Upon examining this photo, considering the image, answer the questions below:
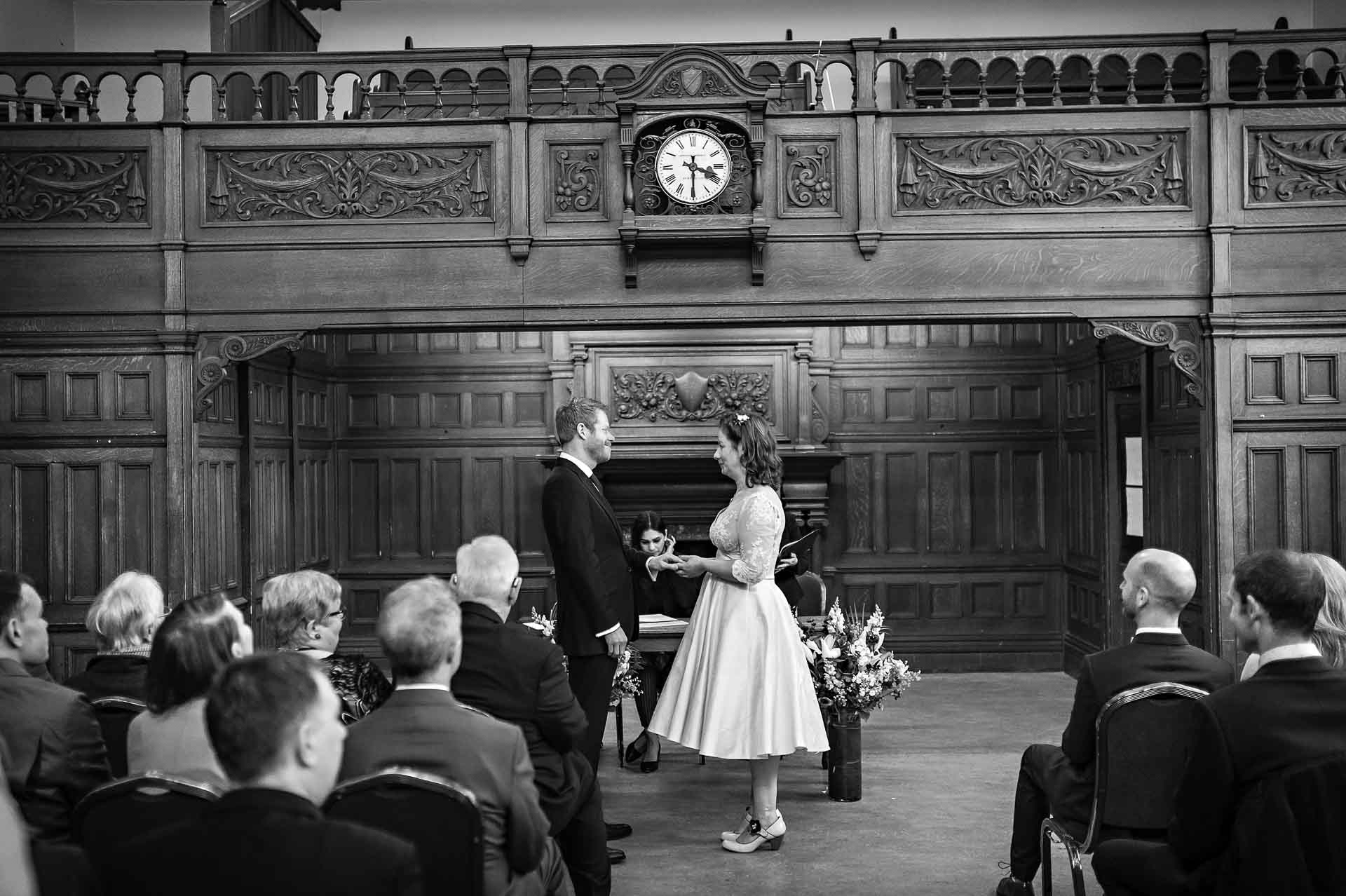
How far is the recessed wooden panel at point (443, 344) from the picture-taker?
32.9 feet

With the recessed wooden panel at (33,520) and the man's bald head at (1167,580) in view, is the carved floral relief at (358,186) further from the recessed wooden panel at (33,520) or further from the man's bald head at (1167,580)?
the man's bald head at (1167,580)

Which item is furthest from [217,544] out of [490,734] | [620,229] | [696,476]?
[490,734]

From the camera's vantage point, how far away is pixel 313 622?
141 inches

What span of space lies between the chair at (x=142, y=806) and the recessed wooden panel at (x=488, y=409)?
7530 mm

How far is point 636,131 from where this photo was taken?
20.9ft

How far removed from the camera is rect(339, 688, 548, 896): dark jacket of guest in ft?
8.98

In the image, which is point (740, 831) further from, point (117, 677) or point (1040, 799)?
point (117, 677)

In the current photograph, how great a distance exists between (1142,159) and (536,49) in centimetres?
321

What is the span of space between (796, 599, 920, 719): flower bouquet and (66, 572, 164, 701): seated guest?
3.15 m

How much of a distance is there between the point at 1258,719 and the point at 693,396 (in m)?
7.21

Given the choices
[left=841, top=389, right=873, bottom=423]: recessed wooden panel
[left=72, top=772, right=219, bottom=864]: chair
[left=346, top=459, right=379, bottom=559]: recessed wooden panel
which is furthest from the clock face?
[left=346, top=459, right=379, bottom=559]: recessed wooden panel

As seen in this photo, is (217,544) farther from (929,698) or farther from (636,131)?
(929,698)

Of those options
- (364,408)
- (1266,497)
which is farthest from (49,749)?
(364,408)

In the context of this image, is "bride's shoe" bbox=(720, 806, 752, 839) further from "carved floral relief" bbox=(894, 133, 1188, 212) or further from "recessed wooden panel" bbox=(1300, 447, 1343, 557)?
"recessed wooden panel" bbox=(1300, 447, 1343, 557)
